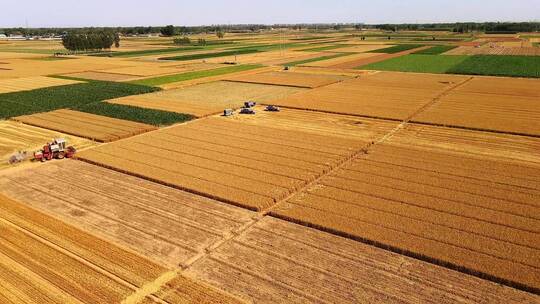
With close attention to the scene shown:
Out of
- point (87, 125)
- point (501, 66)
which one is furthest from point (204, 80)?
point (501, 66)

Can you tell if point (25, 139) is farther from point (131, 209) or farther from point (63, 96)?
point (63, 96)

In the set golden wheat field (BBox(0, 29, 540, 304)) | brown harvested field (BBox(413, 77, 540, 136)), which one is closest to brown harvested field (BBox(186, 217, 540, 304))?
golden wheat field (BBox(0, 29, 540, 304))

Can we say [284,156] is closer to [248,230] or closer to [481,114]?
[248,230]

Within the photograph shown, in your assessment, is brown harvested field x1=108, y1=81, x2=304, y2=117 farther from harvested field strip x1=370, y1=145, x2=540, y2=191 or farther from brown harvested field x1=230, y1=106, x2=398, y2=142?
harvested field strip x1=370, y1=145, x2=540, y2=191

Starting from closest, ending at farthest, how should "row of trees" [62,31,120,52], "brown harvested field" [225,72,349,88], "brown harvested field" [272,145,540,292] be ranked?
Answer: "brown harvested field" [272,145,540,292], "brown harvested field" [225,72,349,88], "row of trees" [62,31,120,52]

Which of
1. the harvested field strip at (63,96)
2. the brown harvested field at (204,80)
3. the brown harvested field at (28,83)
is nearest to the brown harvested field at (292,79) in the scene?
the brown harvested field at (204,80)
